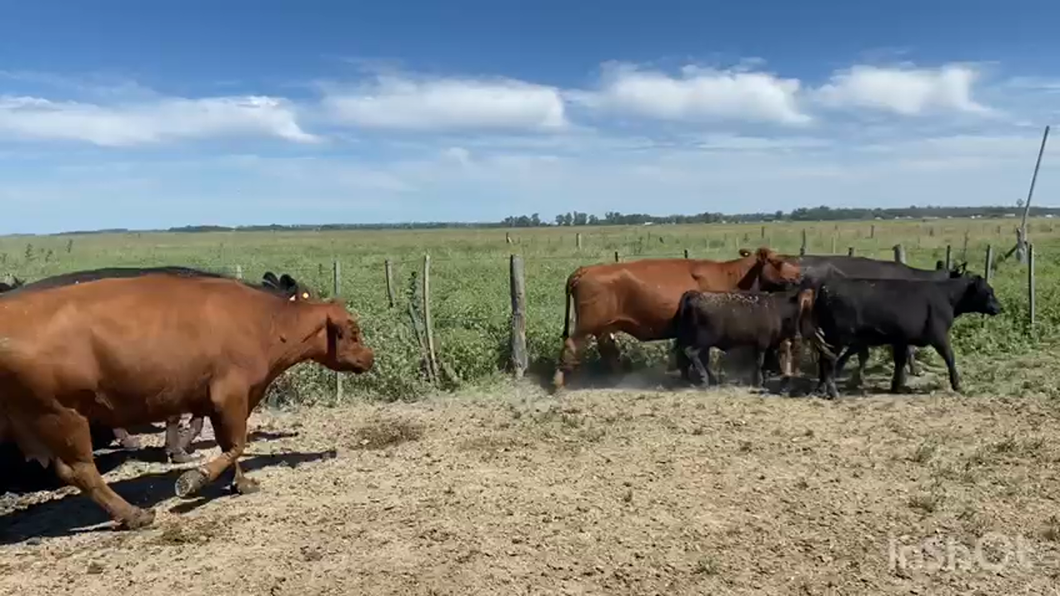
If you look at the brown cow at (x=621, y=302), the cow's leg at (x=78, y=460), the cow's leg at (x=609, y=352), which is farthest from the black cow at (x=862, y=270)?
the cow's leg at (x=78, y=460)

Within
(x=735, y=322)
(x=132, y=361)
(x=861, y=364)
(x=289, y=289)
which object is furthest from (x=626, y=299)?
(x=132, y=361)

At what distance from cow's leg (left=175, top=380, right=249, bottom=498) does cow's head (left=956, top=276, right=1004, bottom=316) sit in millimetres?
8963

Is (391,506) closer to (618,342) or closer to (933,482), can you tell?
(933,482)

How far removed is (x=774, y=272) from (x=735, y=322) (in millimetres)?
1889

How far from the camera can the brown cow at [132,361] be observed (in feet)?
20.1

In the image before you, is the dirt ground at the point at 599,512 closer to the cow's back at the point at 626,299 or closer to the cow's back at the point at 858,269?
the cow's back at the point at 626,299

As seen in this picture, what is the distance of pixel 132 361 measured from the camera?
6469 mm

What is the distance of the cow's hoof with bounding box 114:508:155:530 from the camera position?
257 inches

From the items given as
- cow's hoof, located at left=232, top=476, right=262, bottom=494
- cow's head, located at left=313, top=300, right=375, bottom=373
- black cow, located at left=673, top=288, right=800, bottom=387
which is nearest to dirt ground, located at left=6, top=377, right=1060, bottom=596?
cow's hoof, located at left=232, top=476, right=262, bottom=494

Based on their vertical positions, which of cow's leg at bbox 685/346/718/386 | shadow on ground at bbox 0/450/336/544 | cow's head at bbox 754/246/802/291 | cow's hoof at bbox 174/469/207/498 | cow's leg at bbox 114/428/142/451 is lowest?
shadow on ground at bbox 0/450/336/544

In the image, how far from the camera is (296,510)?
6738 millimetres

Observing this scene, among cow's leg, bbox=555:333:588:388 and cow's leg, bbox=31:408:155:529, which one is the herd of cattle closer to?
cow's leg, bbox=31:408:155:529

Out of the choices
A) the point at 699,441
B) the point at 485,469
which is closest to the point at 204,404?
the point at 485,469

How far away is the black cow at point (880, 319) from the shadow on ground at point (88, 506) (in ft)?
20.7
